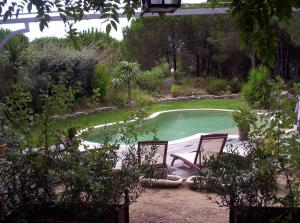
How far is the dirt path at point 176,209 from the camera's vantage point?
13.9 feet

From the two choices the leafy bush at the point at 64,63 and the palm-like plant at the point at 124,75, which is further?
the palm-like plant at the point at 124,75

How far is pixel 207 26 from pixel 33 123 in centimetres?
2149

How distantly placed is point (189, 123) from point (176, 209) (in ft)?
32.4

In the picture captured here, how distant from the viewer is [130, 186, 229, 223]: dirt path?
13.9ft

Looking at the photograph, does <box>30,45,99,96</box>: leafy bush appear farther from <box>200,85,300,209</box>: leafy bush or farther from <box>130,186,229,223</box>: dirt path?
<box>200,85,300,209</box>: leafy bush

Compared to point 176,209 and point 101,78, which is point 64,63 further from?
point 176,209

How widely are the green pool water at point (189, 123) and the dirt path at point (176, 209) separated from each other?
6.62m

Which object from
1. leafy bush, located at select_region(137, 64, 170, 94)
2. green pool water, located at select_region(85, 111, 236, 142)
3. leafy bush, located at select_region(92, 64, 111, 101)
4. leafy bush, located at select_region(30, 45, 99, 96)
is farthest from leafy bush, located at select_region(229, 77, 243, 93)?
leafy bush, located at select_region(30, 45, 99, 96)

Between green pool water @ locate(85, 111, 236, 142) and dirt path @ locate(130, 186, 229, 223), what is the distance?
6.62 metres

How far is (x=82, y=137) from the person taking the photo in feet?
10.5

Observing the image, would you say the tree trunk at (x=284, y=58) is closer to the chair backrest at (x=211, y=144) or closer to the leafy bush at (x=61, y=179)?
the chair backrest at (x=211, y=144)

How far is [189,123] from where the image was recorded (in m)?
14.4

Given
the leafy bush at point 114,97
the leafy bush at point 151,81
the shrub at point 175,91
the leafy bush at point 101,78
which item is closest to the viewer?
the leafy bush at point 101,78

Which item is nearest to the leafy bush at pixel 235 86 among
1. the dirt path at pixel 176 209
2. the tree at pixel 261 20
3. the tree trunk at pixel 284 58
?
the tree trunk at pixel 284 58
